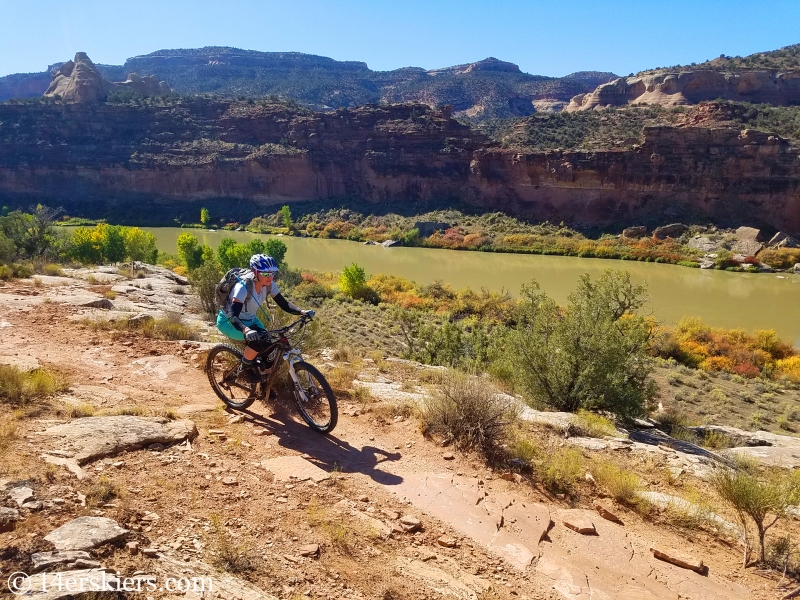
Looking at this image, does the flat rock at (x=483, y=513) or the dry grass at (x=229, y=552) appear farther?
the flat rock at (x=483, y=513)

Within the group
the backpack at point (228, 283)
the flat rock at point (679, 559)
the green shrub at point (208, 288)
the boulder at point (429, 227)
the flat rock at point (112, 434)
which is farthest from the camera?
the boulder at point (429, 227)

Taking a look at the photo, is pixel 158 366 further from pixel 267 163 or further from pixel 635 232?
pixel 267 163

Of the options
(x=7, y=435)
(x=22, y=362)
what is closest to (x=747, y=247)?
(x=22, y=362)

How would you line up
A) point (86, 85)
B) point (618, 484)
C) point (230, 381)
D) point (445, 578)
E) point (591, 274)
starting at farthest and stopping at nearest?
1. point (86, 85)
2. point (591, 274)
3. point (230, 381)
4. point (618, 484)
5. point (445, 578)

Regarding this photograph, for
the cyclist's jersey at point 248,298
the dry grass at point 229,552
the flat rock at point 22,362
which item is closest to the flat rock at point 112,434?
the cyclist's jersey at point 248,298

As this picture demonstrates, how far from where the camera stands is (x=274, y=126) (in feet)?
224

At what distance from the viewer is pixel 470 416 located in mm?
4539

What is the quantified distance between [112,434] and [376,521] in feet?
7.01

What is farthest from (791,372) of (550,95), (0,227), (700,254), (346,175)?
(550,95)

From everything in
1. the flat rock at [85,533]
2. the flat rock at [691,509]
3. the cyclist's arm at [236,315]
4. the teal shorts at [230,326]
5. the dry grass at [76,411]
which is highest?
the cyclist's arm at [236,315]

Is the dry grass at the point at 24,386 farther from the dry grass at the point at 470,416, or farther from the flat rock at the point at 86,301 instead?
the flat rock at the point at 86,301

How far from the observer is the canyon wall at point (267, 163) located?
170ft

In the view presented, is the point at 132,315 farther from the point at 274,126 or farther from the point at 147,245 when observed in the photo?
the point at 274,126

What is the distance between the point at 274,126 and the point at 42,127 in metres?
31.3
